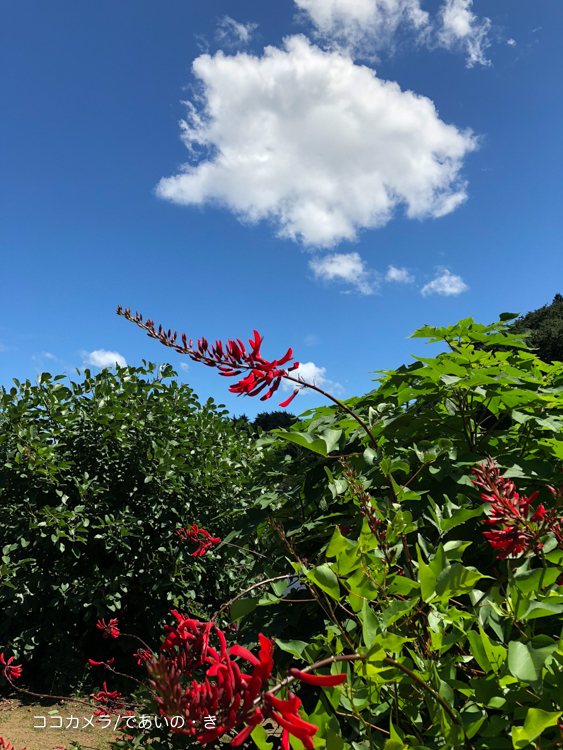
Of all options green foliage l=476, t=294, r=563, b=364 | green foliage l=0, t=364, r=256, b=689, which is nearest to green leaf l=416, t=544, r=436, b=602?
green foliage l=0, t=364, r=256, b=689

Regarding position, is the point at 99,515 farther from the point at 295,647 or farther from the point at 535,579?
the point at 535,579

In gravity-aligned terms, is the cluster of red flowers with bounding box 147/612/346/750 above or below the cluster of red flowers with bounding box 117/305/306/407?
below

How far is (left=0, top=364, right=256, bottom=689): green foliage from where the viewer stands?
17.0 ft

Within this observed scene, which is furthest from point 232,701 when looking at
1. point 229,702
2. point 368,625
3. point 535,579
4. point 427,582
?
point 535,579

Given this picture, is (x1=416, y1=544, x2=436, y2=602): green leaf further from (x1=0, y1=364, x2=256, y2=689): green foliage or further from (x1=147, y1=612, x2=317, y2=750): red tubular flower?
(x1=0, y1=364, x2=256, y2=689): green foliage

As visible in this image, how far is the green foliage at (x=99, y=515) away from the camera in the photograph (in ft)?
17.0

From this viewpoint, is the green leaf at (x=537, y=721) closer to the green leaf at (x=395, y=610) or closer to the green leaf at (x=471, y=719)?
the green leaf at (x=471, y=719)

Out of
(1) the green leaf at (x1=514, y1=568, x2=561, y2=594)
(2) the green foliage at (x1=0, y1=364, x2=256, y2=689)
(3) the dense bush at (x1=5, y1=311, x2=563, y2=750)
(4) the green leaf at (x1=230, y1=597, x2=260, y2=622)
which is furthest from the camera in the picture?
(2) the green foliage at (x1=0, y1=364, x2=256, y2=689)

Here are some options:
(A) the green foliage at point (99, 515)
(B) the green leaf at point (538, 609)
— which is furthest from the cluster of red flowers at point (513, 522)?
(A) the green foliage at point (99, 515)

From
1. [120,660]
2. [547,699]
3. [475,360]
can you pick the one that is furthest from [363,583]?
[120,660]

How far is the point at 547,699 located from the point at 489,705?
0.12m

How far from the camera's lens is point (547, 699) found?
3.32 ft

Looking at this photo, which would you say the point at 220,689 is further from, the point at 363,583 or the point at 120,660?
the point at 120,660

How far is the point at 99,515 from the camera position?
5547 millimetres
